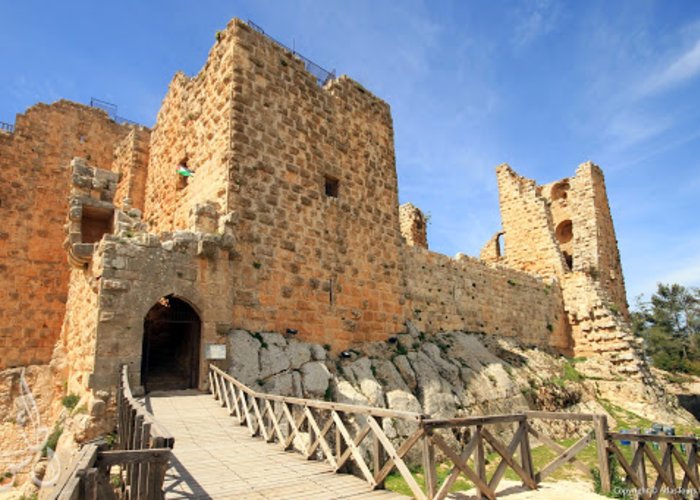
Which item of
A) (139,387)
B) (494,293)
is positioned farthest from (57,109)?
(494,293)

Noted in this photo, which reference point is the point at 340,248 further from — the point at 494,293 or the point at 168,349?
the point at 494,293

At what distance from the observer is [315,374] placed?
389 inches

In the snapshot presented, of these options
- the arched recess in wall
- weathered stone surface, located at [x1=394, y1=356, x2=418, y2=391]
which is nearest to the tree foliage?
the arched recess in wall

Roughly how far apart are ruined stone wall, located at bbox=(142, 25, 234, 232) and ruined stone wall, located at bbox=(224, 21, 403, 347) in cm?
34

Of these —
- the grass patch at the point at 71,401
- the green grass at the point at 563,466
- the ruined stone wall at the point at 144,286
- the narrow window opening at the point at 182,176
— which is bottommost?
the green grass at the point at 563,466

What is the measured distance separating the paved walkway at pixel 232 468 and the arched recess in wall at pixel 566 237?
21.3 m

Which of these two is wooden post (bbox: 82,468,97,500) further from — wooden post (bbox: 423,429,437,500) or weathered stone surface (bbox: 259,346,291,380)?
weathered stone surface (bbox: 259,346,291,380)

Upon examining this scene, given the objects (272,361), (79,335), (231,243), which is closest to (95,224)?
(79,335)

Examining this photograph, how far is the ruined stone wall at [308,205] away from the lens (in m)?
10.3

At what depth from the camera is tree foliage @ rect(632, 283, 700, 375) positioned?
35.1 meters

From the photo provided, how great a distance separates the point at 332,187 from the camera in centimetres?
1261

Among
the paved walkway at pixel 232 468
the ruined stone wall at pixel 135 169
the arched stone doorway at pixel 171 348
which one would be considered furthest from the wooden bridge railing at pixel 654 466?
the ruined stone wall at pixel 135 169

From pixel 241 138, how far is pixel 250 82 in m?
1.45

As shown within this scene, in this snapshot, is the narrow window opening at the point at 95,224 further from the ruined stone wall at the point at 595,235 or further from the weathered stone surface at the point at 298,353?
the ruined stone wall at the point at 595,235
